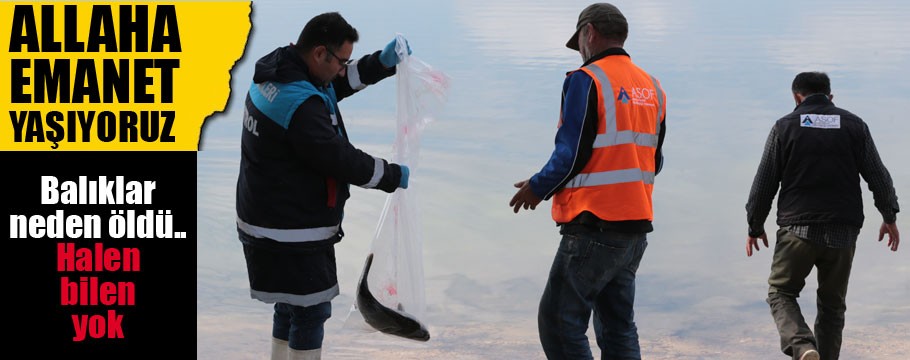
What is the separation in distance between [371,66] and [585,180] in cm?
110

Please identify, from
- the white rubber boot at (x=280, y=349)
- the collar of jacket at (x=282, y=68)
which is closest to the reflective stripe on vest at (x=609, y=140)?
the collar of jacket at (x=282, y=68)

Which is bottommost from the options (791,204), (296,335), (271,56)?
(296,335)

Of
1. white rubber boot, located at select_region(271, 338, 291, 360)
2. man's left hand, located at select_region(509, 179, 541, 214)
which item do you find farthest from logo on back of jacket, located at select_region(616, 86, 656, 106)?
white rubber boot, located at select_region(271, 338, 291, 360)

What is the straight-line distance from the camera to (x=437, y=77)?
5074 mm

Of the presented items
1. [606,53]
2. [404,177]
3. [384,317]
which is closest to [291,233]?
[404,177]

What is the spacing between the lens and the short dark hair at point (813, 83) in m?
5.77

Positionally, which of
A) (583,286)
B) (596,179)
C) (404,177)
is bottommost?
(583,286)

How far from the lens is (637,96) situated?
14.6 feet

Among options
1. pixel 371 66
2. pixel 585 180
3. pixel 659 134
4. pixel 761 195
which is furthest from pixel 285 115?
pixel 761 195

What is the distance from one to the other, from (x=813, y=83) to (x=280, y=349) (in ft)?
9.28

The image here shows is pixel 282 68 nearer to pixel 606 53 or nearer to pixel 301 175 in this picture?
pixel 301 175

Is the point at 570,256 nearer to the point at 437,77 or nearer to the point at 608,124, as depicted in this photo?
the point at 608,124

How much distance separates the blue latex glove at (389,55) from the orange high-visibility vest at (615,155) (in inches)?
36.5

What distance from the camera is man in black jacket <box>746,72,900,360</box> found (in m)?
5.67
